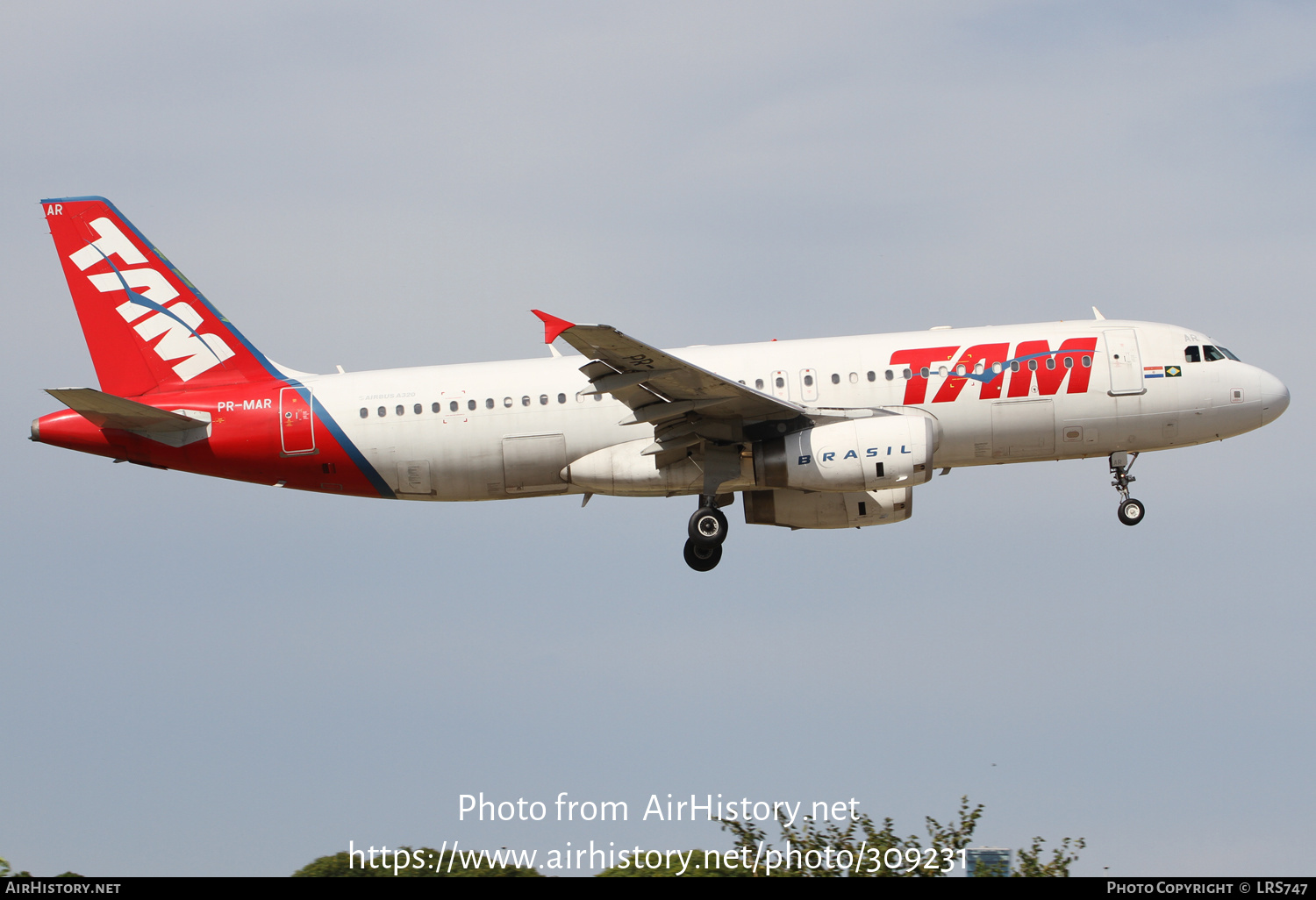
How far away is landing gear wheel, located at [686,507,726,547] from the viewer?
31578mm

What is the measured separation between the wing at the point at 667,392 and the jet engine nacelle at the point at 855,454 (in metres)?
0.71

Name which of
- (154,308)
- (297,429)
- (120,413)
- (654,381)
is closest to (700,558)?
(654,381)

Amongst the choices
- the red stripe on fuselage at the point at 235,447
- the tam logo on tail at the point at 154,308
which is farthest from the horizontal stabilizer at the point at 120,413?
the tam logo on tail at the point at 154,308

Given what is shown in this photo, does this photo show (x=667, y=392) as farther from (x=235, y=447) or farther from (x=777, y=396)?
(x=235, y=447)

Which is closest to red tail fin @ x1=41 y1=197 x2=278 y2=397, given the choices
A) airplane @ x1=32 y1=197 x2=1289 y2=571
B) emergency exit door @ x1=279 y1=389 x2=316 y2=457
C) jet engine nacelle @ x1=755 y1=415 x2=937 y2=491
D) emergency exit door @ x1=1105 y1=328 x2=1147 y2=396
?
airplane @ x1=32 y1=197 x2=1289 y2=571

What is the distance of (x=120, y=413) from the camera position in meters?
30.7

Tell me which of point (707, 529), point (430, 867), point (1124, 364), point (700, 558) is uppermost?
point (1124, 364)

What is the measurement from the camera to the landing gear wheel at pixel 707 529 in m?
31.6

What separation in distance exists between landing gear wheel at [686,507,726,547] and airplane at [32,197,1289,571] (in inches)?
1.5

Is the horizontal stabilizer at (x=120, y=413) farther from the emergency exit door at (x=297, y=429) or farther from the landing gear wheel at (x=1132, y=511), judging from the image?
the landing gear wheel at (x=1132, y=511)

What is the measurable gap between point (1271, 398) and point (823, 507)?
10271 mm

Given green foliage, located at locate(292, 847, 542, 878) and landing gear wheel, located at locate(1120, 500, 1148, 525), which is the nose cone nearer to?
landing gear wheel, located at locate(1120, 500, 1148, 525)
